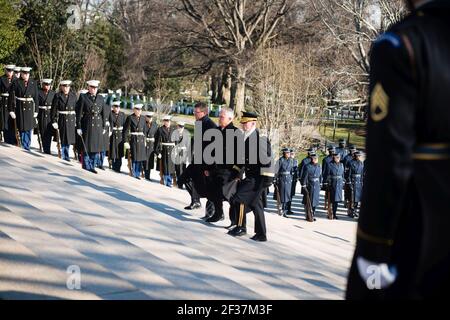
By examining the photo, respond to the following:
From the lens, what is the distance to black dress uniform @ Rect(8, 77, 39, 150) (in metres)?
13.7

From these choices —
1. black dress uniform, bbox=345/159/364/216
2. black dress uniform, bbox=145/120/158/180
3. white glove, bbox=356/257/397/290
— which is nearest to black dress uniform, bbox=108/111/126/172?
black dress uniform, bbox=145/120/158/180

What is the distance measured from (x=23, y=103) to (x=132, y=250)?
9332 mm

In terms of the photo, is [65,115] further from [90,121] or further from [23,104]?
[23,104]

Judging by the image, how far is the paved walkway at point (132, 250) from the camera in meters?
4.07

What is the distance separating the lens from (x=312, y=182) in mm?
15078

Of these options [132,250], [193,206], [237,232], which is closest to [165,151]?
[193,206]

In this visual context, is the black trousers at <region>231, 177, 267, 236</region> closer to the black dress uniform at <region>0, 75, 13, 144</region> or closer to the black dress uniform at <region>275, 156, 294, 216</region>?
the black dress uniform at <region>275, 156, 294, 216</region>

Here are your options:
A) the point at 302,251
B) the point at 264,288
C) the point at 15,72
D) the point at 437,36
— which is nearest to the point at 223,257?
the point at 264,288

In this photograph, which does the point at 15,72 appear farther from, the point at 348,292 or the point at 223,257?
the point at 348,292

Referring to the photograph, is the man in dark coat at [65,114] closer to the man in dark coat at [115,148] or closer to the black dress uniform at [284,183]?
the man in dark coat at [115,148]

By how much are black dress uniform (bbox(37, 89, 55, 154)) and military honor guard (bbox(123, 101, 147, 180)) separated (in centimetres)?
209

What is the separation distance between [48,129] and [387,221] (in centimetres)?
1300

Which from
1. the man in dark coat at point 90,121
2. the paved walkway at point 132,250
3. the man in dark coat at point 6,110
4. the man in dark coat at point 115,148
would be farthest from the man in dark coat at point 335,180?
the man in dark coat at point 6,110

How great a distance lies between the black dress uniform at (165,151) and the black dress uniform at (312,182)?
344 centimetres
